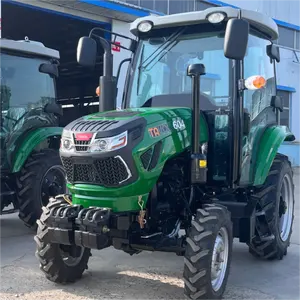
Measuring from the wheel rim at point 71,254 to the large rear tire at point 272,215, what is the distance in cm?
178

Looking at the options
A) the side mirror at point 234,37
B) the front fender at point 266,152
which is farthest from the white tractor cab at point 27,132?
the side mirror at point 234,37

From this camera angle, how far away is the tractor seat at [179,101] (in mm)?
4906

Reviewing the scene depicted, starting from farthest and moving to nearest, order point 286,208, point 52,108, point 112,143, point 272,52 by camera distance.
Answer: point 52,108 < point 286,208 < point 272,52 < point 112,143

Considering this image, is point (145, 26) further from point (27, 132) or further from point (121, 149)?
point (27, 132)

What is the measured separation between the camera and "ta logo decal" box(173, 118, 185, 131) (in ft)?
14.8

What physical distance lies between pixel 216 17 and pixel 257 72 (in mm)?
886

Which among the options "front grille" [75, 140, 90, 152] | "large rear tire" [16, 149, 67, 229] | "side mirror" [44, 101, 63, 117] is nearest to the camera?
"front grille" [75, 140, 90, 152]

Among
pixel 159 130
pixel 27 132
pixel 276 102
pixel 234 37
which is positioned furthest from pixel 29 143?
pixel 234 37

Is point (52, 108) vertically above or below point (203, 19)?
below

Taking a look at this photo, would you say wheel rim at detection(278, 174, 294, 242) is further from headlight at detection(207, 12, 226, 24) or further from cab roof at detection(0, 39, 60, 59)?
cab roof at detection(0, 39, 60, 59)

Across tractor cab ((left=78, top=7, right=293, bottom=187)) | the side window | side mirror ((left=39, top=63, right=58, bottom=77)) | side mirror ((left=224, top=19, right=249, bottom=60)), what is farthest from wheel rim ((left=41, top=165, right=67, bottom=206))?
side mirror ((left=224, top=19, right=249, bottom=60))

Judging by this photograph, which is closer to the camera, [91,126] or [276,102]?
[91,126]

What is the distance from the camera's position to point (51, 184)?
6957 millimetres

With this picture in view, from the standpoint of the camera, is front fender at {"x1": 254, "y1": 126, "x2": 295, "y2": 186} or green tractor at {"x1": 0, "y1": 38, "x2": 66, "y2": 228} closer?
front fender at {"x1": 254, "y1": 126, "x2": 295, "y2": 186}
